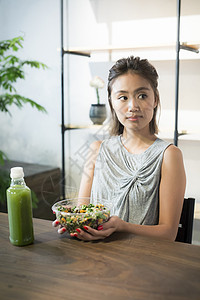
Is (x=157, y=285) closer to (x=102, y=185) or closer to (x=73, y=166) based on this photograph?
(x=102, y=185)

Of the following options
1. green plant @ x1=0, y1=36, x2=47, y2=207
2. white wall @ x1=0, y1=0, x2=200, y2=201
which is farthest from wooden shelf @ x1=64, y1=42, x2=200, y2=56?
green plant @ x1=0, y1=36, x2=47, y2=207

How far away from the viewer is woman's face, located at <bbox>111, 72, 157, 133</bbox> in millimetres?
1330

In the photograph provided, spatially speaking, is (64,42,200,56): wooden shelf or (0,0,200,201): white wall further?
(0,0,200,201): white wall

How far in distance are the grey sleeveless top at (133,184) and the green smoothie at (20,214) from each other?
1.38 ft

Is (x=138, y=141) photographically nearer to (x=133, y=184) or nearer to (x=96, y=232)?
(x=133, y=184)

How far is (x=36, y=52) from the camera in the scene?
2.96 meters

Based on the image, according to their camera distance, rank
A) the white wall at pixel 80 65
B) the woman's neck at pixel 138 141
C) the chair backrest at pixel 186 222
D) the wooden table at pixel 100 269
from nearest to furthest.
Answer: the wooden table at pixel 100 269 < the chair backrest at pixel 186 222 < the woman's neck at pixel 138 141 < the white wall at pixel 80 65

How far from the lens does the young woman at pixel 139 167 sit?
1256mm

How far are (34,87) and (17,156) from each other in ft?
2.28

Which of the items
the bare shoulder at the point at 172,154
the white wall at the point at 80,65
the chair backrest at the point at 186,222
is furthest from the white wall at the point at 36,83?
the chair backrest at the point at 186,222

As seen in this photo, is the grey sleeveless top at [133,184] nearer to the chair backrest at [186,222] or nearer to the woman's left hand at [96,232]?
the chair backrest at [186,222]

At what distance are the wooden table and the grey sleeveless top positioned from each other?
0.33 m

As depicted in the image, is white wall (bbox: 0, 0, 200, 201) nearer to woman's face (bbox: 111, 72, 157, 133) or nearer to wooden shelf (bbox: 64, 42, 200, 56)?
wooden shelf (bbox: 64, 42, 200, 56)

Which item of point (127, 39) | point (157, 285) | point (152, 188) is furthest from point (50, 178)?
point (157, 285)
